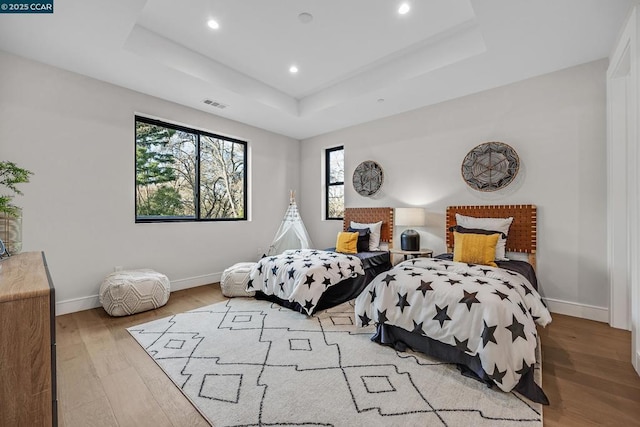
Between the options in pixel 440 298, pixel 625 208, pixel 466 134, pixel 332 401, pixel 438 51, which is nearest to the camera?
pixel 332 401

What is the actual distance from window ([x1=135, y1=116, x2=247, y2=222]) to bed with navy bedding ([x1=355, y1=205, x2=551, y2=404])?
309cm

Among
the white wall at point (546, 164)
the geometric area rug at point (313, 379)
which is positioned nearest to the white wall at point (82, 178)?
the geometric area rug at point (313, 379)

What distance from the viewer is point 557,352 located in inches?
88.4

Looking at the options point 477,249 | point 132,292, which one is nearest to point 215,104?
point 132,292

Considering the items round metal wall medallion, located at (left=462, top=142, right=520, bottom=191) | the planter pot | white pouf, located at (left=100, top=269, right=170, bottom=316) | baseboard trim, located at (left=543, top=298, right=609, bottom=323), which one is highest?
round metal wall medallion, located at (left=462, top=142, right=520, bottom=191)

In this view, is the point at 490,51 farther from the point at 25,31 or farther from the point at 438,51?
the point at 25,31

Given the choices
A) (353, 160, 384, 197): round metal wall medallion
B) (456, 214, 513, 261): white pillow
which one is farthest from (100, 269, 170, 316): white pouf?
(456, 214, 513, 261): white pillow

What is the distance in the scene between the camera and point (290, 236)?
5.07 m

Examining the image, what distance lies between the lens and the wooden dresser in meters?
0.85

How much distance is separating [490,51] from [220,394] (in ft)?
12.2

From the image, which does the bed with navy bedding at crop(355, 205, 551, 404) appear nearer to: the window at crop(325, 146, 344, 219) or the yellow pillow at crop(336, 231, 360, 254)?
the yellow pillow at crop(336, 231, 360, 254)

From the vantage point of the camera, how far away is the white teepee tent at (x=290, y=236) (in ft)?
16.4

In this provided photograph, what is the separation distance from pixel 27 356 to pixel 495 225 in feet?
12.7

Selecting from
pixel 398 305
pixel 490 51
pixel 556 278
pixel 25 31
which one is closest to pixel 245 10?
pixel 25 31
